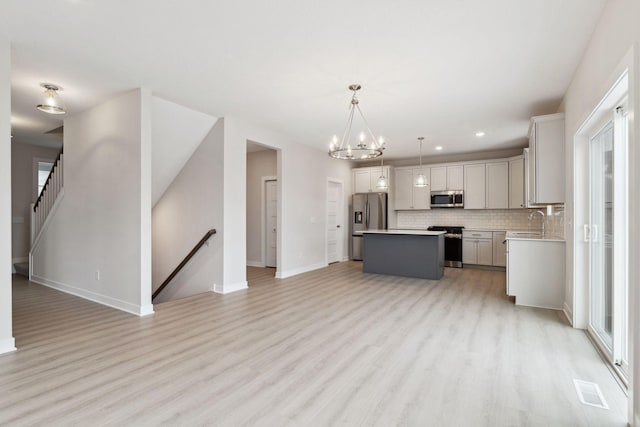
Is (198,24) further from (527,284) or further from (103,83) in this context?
(527,284)

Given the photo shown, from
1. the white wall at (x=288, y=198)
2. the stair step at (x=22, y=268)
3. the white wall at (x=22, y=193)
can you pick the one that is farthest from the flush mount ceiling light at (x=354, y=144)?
the white wall at (x=22, y=193)

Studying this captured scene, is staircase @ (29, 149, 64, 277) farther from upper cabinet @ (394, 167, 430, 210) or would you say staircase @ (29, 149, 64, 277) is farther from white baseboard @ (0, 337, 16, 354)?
upper cabinet @ (394, 167, 430, 210)

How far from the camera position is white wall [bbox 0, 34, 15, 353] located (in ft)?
9.52

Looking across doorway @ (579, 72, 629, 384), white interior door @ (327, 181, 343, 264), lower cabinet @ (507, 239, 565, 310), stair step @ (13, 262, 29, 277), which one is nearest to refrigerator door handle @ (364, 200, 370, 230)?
white interior door @ (327, 181, 343, 264)

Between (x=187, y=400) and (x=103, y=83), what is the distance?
3644 millimetres

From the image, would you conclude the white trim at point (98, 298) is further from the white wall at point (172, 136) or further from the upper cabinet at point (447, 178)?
the upper cabinet at point (447, 178)

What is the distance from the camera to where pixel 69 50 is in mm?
3125

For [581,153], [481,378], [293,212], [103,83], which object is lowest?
[481,378]

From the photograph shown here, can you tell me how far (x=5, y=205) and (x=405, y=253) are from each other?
18.5ft

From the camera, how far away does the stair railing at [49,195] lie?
5582 mm

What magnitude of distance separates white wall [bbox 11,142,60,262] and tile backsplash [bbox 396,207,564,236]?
8.63m

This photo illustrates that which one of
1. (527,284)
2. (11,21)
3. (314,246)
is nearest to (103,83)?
(11,21)

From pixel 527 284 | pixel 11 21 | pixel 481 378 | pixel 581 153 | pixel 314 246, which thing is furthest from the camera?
pixel 314 246

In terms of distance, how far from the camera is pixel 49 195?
Result: 19.2ft
